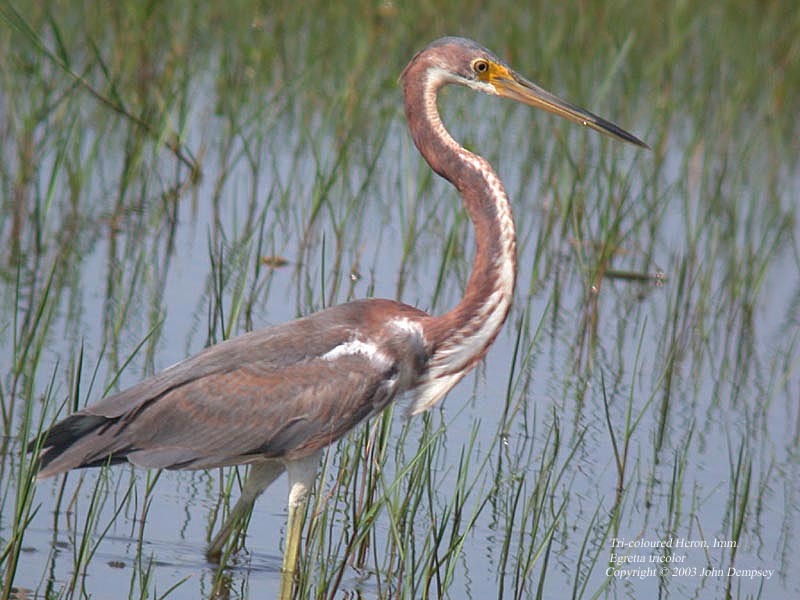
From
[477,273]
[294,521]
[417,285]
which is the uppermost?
[417,285]

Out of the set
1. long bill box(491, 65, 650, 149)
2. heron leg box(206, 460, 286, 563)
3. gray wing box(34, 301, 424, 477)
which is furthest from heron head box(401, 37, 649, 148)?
heron leg box(206, 460, 286, 563)

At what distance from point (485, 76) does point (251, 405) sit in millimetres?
1509

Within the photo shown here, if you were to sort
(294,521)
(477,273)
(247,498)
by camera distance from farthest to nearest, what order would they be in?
1. (477,273)
2. (247,498)
3. (294,521)

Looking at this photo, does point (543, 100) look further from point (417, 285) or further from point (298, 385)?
point (417, 285)

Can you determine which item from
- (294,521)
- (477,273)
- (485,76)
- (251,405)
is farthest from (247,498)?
(485,76)

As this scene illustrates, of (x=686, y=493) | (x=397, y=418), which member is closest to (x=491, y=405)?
(x=397, y=418)

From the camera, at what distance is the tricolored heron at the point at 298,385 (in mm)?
4539

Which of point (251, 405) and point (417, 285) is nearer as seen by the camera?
point (251, 405)

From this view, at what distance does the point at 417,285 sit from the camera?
748cm

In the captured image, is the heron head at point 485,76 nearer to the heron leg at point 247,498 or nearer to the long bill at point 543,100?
the long bill at point 543,100

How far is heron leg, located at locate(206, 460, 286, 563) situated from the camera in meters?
4.71

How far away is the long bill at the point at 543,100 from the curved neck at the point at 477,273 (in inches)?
16.1

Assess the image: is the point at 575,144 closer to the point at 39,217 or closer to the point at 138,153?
the point at 138,153

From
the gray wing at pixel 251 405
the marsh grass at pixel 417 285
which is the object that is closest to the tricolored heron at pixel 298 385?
the gray wing at pixel 251 405
